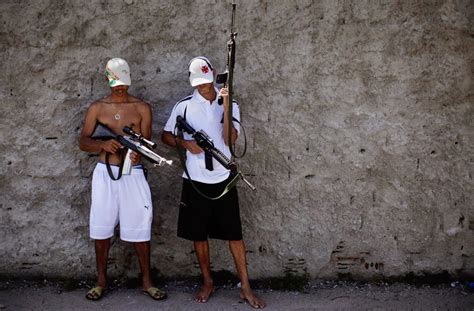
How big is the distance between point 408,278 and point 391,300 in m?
0.43

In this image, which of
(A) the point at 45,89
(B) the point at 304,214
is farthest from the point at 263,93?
(A) the point at 45,89

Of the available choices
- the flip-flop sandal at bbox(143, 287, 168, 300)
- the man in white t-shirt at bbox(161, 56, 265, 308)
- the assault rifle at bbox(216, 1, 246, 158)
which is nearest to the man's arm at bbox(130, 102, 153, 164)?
the man in white t-shirt at bbox(161, 56, 265, 308)

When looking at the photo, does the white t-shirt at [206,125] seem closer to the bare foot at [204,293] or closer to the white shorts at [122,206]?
the white shorts at [122,206]

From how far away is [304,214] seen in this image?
580 centimetres

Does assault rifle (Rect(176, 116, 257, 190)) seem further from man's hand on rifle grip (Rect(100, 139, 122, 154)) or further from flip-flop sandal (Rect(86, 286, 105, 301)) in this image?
flip-flop sandal (Rect(86, 286, 105, 301))

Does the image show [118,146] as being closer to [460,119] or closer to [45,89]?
[45,89]

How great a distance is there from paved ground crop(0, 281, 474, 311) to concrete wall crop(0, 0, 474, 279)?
0.16m

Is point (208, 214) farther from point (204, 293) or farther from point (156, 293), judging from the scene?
point (156, 293)

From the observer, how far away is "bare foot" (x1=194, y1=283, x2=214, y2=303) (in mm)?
5473

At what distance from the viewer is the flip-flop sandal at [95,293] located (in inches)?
214

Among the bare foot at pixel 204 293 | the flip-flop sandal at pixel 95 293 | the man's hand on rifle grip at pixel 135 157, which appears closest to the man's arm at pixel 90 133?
the man's hand on rifle grip at pixel 135 157

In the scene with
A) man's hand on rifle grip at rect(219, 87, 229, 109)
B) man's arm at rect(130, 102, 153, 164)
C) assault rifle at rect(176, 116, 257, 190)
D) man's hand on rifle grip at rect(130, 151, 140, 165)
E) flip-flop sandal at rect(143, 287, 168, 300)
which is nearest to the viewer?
man's hand on rifle grip at rect(219, 87, 229, 109)

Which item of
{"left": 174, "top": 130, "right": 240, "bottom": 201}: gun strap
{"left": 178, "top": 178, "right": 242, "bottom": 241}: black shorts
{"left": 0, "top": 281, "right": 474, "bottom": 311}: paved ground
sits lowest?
{"left": 0, "top": 281, "right": 474, "bottom": 311}: paved ground

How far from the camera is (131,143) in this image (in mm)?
5090
